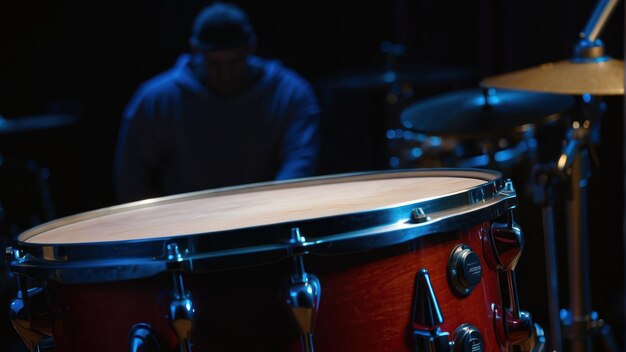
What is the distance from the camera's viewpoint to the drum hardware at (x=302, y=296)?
3.98 feet

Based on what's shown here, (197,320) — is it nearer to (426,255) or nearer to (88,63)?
(426,255)

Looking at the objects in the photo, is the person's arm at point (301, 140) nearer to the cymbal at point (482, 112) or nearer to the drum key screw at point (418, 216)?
the cymbal at point (482, 112)

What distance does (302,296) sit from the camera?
1212 millimetres

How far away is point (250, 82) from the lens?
3369 mm

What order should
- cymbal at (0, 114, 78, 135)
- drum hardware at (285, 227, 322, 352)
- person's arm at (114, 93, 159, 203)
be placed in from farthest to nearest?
cymbal at (0, 114, 78, 135) → person's arm at (114, 93, 159, 203) → drum hardware at (285, 227, 322, 352)

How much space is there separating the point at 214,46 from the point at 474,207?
2.01m

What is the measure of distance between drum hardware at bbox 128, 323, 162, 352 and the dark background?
1999mm

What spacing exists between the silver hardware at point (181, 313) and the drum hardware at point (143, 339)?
1.8 inches

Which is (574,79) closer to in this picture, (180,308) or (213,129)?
(180,308)

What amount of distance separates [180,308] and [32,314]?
0.34 meters

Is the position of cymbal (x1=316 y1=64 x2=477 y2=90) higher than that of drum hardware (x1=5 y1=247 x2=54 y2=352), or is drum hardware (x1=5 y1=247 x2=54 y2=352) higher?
cymbal (x1=316 y1=64 x2=477 y2=90)

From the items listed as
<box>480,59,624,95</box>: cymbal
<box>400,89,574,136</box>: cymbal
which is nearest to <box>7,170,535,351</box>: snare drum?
<box>480,59,624,95</box>: cymbal

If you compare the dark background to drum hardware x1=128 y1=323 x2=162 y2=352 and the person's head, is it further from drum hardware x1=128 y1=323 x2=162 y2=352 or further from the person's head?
drum hardware x1=128 y1=323 x2=162 y2=352

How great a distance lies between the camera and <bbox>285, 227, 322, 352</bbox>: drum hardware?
1214mm
